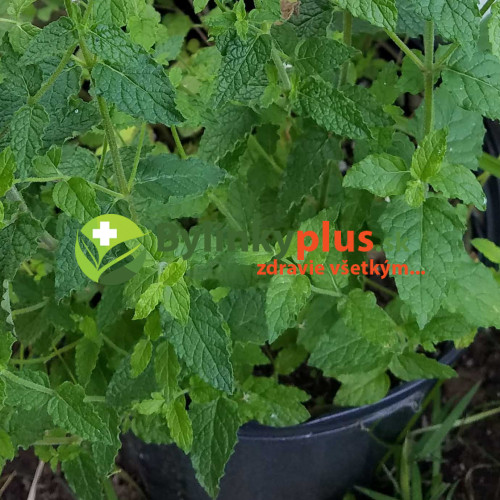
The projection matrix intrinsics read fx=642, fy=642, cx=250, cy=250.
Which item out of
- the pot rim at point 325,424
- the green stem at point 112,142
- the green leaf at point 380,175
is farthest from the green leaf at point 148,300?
the pot rim at point 325,424

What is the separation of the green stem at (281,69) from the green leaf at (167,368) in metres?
0.31

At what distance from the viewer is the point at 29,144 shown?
557mm

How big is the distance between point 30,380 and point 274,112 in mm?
427

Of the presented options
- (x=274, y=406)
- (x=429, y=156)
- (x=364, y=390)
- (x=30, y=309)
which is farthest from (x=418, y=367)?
(x=30, y=309)

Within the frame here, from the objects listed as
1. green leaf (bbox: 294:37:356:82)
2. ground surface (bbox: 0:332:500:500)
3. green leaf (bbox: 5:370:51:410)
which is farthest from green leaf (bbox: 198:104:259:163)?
ground surface (bbox: 0:332:500:500)

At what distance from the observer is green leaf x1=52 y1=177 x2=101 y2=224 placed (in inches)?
23.0

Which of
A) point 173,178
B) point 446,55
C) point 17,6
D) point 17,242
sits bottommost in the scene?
point 17,242

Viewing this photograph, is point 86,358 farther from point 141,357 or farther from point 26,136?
point 26,136

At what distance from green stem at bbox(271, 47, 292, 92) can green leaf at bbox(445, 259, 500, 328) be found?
11.4 inches

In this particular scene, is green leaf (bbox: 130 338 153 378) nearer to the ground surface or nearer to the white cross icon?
the white cross icon

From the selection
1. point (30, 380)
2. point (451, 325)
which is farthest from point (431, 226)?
point (30, 380)

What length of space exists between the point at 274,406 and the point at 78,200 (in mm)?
403

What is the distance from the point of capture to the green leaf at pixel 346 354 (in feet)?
2.63

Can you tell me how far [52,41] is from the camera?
532 millimetres
